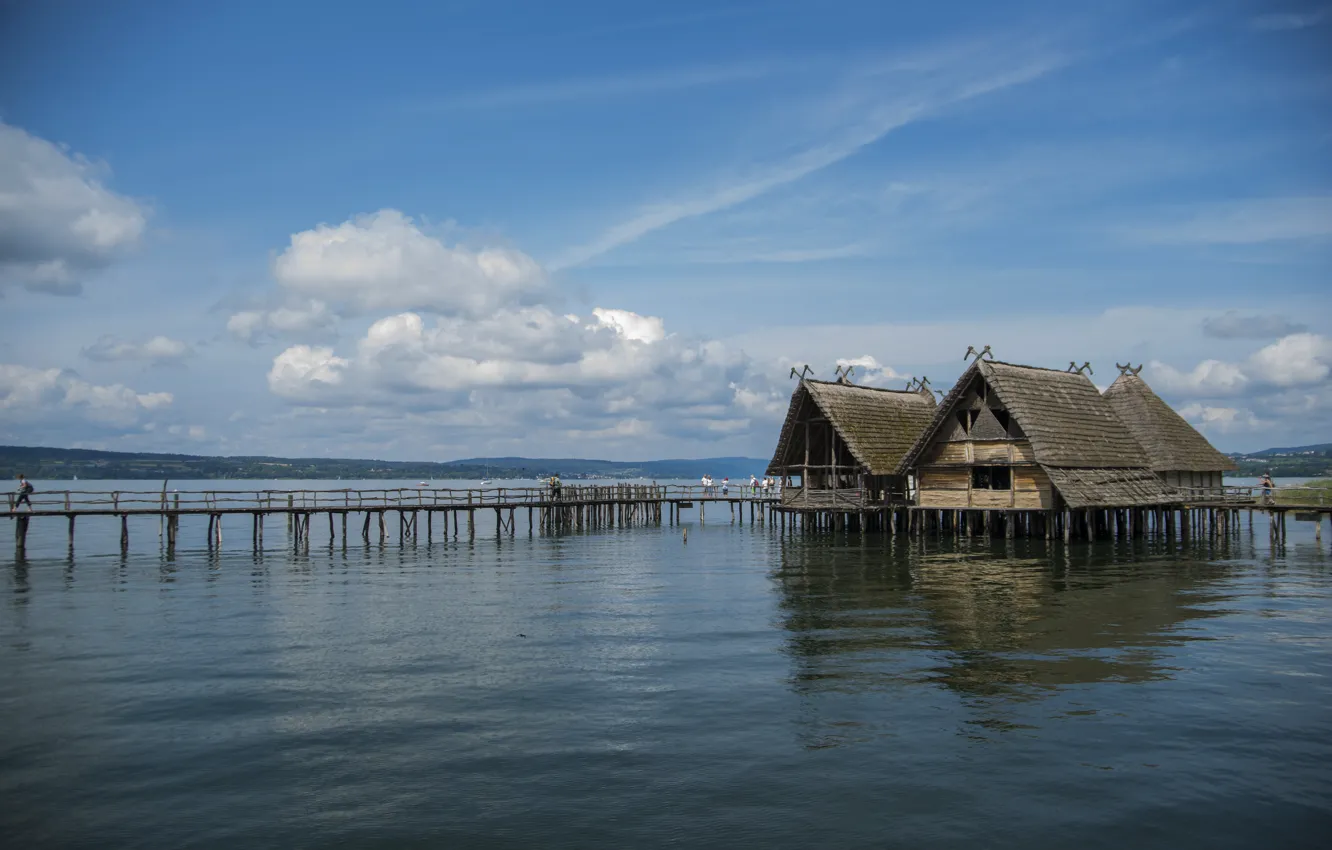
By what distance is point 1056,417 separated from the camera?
143ft

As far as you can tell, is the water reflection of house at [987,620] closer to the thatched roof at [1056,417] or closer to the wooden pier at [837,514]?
the thatched roof at [1056,417]

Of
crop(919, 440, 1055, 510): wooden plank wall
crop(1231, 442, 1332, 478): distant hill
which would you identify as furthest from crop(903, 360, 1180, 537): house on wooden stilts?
crop(1231, 442, 1332, 478): distant hill

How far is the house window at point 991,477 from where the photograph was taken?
147ft

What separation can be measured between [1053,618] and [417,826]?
17280 mm

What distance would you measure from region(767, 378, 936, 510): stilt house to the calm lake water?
19290 mm

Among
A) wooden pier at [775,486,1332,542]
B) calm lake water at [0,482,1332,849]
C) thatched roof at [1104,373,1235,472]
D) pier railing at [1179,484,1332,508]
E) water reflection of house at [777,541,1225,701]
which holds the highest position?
thatched roof at [1104,373,1235,472]

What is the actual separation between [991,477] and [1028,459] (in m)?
3.14

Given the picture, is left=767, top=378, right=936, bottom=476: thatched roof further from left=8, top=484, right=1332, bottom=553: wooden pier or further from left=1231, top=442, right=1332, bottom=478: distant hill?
left=1231, top=442, right=1332, bottom=478: distant hill

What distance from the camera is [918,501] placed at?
4666cm

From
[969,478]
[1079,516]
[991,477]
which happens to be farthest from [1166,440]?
[969,478]

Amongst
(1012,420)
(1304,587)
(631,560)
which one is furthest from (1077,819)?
(1012,420)

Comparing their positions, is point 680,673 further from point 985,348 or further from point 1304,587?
point 985,348

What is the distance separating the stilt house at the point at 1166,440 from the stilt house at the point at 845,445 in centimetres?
1034

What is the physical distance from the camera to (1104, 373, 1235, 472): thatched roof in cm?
4862
